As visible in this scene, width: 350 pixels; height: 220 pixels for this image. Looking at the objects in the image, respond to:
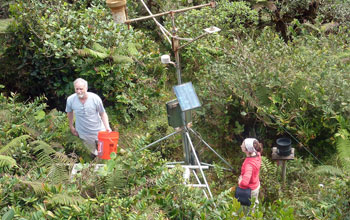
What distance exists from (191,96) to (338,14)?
20.9 feet

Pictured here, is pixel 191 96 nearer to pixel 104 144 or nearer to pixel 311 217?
pixel 104 144

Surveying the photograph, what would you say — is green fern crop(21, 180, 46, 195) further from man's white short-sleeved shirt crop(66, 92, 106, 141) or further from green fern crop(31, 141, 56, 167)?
man's white short-sleeved shirt crop(66, 92, 106, 141)

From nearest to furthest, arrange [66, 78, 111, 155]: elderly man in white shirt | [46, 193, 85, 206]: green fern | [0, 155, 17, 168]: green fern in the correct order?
[46, 193, 85, 206]: green fern < [0, 155, 17, 168]: green fern < [66, 78, 111, 155]: elderly man in white shirt

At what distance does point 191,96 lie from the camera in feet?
17.6

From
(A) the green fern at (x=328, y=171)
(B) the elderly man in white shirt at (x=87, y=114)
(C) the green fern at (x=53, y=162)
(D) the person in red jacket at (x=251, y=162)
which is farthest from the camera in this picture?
(B) the elderly man in white shirt at (x=87, y=114)

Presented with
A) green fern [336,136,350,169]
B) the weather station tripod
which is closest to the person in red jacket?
the weather station tripod

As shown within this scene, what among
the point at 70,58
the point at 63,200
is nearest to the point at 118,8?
the point at 70,58

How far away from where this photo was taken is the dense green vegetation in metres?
4.26

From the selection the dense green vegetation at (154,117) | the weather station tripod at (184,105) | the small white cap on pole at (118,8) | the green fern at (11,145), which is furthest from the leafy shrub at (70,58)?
the green fern at (11,145)

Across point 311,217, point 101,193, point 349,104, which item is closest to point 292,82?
point 349,104

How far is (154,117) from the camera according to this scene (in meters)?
7.80

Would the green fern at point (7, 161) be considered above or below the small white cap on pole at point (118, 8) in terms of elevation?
below

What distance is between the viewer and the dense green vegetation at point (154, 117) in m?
4.26

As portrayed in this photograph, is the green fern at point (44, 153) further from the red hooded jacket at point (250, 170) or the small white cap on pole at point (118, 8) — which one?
the small white cap on pole at point (118, 8)
